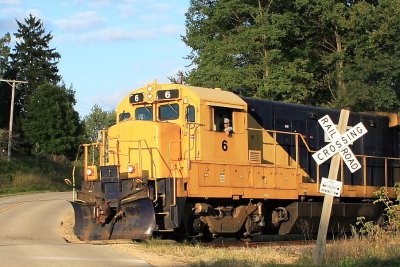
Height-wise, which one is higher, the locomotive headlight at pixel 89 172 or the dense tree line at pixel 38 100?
the dense tree line at pixel 38 100

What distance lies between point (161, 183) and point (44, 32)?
7333 centimetres

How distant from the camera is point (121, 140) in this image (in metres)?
16.0

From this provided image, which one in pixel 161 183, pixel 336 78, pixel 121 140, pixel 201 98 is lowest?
pixel 161 183

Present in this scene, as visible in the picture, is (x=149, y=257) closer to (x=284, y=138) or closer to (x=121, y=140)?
(x=121, y=140)

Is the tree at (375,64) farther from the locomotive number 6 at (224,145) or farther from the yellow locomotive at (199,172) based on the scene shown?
the locomotive number 6 at (224,145)

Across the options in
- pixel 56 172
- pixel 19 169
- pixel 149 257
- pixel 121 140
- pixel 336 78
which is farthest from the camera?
pixel 56 172

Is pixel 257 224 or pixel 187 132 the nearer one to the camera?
pixel 187 132

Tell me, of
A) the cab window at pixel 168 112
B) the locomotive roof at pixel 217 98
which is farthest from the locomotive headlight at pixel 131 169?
the locomotive roof at pixel 217 98

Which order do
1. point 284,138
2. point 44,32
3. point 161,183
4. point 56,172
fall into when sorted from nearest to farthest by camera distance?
point 161,183
point 284,138
point 56,172
point 44,32

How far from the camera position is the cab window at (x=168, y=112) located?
15.9 metres

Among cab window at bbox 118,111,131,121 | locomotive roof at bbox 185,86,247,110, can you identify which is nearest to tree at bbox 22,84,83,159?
cab window at bbox 118,111,131,121

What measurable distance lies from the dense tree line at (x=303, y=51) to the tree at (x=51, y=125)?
30.0 m

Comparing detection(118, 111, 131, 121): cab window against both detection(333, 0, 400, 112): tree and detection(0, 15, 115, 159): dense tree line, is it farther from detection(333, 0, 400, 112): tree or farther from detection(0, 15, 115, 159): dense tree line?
detection(0, 15, 115, 159): dense tree line

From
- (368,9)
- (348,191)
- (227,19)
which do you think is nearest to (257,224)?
(348,191)
